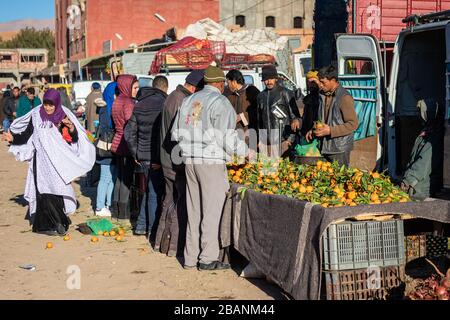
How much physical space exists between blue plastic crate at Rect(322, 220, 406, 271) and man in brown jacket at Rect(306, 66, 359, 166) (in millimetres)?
2482

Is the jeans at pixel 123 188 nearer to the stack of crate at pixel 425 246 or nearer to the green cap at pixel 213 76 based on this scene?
the green cap at pixel 213 76

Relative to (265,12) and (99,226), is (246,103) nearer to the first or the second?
(99,226)

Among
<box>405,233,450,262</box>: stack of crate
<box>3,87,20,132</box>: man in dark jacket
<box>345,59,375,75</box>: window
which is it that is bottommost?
<box>405,233,450,262</box>: stack of crate

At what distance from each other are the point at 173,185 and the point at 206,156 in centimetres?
119

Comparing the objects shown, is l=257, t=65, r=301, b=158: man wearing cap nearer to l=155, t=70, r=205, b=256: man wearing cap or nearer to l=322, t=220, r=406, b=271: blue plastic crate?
l=155, t=70, r=205, b=256: man wearing cap

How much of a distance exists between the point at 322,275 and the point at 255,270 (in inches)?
56.7

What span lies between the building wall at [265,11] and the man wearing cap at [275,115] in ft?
115

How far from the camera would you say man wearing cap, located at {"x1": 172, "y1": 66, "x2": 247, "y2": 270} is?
6.95 metres

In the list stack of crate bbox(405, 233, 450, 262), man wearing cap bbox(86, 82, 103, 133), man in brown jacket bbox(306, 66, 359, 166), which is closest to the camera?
stack of crate bbox(405, 233, 450, 262)

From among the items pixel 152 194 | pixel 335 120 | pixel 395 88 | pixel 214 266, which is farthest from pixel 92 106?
pixel 214 266

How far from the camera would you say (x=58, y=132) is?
30.5 feet

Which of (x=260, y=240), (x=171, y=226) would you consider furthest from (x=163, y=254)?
(x=260, y=240)

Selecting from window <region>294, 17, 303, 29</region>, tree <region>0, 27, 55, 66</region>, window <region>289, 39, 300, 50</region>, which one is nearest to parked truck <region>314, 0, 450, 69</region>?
window <region>289, 39, 300, 50</region>

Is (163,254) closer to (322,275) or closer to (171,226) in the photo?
(171,226)
